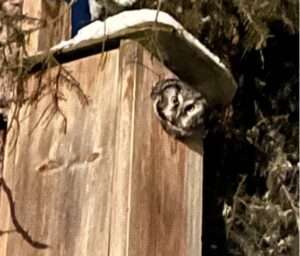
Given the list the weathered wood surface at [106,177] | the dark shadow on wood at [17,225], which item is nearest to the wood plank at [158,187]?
the weathered wood surface at [106,177]

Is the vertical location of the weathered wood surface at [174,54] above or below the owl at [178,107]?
above

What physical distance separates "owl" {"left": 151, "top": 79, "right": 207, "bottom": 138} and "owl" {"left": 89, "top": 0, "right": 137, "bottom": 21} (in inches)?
9.4

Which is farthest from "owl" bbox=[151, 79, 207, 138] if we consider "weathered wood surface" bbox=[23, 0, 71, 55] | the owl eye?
"weathered wood surface" bbox=[23, 0, 71, 55]

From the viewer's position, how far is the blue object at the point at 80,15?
176 centimetres

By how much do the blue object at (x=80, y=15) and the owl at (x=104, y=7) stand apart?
0.11 feet

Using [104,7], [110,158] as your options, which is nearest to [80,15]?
[104,7]

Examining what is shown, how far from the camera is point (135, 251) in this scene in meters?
1.39

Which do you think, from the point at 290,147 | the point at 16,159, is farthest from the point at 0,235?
the point at 290,147

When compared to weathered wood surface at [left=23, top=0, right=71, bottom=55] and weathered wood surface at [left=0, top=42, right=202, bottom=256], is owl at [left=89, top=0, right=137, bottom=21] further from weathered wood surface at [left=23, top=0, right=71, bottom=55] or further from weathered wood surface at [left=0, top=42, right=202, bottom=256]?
weathered wood surface at [left=0, top=42, right=202, bottom=256]

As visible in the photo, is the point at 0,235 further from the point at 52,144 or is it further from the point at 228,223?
the point at 228,223

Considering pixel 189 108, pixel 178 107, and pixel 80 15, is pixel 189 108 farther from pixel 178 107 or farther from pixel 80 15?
pixel 80 15

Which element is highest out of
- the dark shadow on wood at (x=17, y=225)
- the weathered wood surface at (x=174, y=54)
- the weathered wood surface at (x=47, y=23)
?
the weathered wood surface at (x=47, y=23)

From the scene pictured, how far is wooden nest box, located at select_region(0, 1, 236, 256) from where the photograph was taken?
1.42 metres

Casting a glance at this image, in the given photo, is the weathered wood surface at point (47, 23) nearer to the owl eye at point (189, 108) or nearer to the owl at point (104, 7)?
the owl at point (104, 7)
